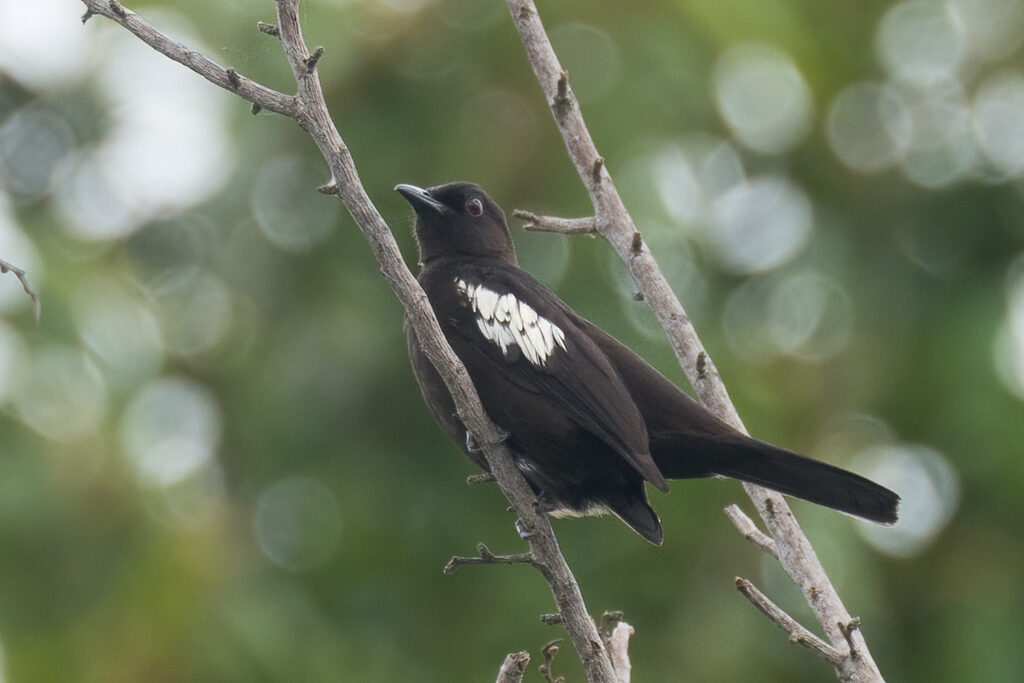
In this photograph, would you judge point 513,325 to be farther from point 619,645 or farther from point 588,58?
point 588,58

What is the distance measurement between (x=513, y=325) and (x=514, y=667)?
1409 mm

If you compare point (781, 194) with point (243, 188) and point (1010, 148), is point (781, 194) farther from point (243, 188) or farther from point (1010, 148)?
point (243, 188)

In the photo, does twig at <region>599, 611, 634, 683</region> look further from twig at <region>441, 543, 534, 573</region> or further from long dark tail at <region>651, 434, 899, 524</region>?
long dark tail at <region>651, 434, 899, 524</region>

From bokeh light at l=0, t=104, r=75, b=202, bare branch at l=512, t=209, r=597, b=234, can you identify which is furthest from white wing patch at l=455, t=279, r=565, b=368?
bokeh light at l=0, t=104, r=75, b=202

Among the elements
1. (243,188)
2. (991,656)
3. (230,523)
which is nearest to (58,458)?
(230,523)

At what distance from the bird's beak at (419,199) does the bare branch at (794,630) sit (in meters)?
2.26

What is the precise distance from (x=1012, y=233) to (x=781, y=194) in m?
1.51

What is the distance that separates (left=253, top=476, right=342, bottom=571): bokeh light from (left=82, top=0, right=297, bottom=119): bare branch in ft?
14.8

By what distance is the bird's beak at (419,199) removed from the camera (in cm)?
475

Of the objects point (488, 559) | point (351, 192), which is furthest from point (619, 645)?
point (351, 192)

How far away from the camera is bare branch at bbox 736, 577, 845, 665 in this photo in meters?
3.06

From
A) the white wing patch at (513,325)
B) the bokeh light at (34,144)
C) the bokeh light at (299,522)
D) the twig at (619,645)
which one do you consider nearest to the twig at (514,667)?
the twig at (619,645)

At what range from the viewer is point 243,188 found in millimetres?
7707

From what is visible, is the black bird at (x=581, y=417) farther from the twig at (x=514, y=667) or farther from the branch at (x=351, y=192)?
the twig at (x=514, y=667)
